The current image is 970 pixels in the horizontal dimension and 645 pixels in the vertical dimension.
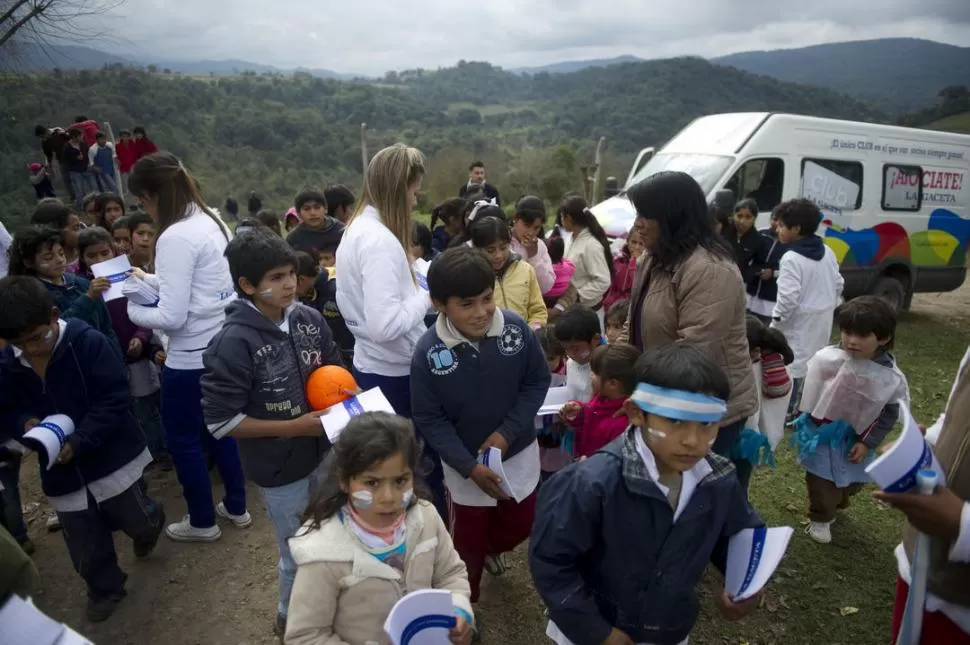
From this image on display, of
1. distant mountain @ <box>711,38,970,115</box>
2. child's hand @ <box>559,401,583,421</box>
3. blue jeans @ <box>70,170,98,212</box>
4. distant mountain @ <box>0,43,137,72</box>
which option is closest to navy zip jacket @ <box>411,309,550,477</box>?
child's hand @ <box>559,401,583,421</box>

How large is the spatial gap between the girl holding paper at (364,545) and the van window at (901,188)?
30.2 ft

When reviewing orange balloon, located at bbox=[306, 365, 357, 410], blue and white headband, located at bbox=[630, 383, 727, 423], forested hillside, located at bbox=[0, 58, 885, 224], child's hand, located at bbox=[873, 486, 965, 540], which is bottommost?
forested hillside, located at bbox=[0, 58, 885, 224]

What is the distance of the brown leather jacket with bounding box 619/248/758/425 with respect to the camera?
2.34 meters

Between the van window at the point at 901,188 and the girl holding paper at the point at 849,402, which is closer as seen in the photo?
the girl holding paper at the point at 849,402

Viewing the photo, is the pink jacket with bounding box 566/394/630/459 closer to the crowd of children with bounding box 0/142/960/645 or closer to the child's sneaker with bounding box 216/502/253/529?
the crowd of children with bounding box 0/142/960/645

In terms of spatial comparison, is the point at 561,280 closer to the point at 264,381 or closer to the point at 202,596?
the point at 264,381

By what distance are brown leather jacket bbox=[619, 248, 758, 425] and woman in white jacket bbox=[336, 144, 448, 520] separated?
105 cm

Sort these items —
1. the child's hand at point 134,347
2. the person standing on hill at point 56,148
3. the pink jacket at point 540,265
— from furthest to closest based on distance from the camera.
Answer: the person standing on hill at point 56,148, the pink jacket at point 540,265, the child's hand at point 134,347

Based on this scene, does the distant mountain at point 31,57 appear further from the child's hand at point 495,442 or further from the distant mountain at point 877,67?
the distant mountain at point 877,67

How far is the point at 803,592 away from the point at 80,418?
149 inches

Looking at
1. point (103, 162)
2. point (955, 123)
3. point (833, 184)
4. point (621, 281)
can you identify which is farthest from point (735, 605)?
point (955, 123)

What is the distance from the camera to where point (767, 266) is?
5691 mm

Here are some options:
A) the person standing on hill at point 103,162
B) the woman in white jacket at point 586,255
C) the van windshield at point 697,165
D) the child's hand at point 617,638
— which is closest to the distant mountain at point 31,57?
the person standing on hill at point 103,162

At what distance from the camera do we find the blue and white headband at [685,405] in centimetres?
162
